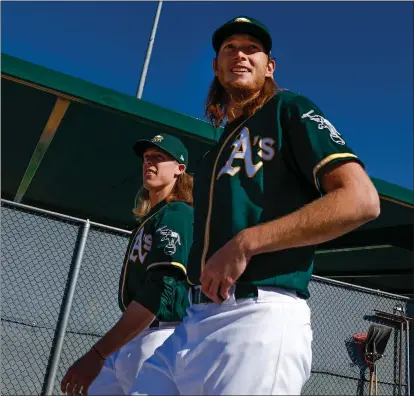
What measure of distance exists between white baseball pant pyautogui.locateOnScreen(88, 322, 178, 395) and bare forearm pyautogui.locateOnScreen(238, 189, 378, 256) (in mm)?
1052

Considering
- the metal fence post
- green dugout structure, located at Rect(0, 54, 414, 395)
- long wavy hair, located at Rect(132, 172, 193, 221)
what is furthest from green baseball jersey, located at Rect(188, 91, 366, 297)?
the metal fence post

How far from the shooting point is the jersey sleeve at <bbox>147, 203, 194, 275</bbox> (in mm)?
2375

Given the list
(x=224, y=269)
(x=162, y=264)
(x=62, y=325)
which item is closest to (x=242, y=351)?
(x=224, y=269)

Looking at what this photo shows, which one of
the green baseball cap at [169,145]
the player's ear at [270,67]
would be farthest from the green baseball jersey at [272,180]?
the green baseball cap at [169,145]

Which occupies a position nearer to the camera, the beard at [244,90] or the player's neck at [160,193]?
the beard at [244,90]

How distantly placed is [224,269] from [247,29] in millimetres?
1054

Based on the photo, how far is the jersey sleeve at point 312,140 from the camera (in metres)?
1.45

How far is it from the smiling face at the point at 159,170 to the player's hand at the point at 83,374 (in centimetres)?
116

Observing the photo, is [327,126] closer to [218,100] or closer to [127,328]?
[218,100]

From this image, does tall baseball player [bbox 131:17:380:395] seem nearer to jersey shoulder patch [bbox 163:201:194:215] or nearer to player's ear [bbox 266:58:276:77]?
player's ear [bbox 266:58:276:77]

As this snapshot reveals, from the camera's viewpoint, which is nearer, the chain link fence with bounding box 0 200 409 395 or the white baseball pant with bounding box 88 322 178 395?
the white baseball pant with bounding box 88 322 178 395

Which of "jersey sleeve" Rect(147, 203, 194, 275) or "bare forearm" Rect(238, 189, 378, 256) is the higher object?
"jersey sleeve" Rect(147, 203, 194, 275)

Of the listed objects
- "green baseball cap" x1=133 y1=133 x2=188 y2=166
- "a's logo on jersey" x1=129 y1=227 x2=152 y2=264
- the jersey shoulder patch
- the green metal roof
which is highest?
the green metal roof

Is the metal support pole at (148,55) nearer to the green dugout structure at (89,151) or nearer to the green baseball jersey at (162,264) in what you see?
the green dugout structure at (89,151)
